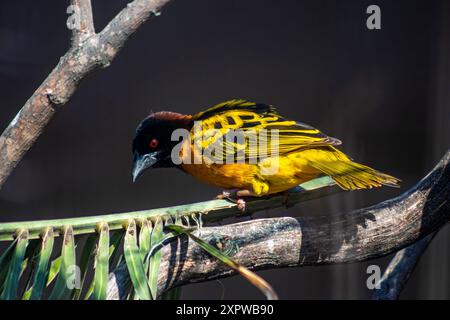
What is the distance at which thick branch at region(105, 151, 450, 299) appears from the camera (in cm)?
248

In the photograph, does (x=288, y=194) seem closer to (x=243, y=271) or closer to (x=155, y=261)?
(x=155, y=261)

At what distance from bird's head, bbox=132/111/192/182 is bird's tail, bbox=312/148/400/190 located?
68 cm

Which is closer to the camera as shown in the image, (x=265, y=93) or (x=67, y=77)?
(x=67, y=77)

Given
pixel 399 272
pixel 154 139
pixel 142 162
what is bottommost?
pixel 399 272

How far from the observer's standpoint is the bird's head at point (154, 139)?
3059 mm

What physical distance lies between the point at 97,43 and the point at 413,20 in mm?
2643

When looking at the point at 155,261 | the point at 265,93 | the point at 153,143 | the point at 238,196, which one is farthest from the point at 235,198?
the point at 265,93

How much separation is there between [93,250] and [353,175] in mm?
1058

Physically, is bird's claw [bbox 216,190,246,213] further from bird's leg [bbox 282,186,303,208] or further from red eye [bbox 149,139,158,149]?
red eye [bbox 149,139,158,149]

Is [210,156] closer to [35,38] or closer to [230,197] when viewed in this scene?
[230,197]

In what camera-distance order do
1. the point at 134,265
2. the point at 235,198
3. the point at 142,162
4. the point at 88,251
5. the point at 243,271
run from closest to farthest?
the point at 243,271, the point at 134,265, the point at 88,251, the point at 235,198, the point at 142,162

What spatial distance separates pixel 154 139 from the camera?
3.09m

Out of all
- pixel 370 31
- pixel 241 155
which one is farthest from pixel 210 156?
pixel 370 31

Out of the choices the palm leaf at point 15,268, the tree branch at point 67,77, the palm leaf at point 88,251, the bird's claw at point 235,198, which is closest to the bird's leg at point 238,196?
the bird's claw at point 235,198
